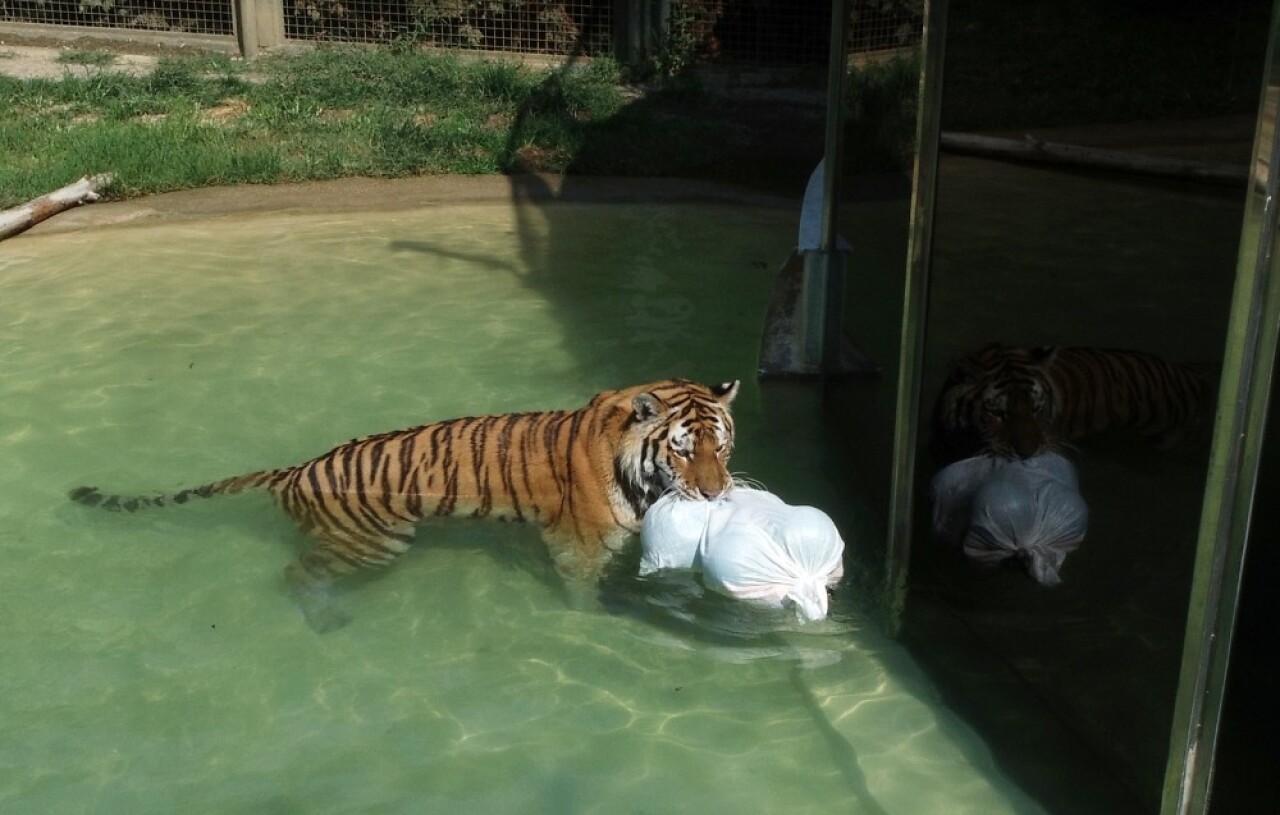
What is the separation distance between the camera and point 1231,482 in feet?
8.00

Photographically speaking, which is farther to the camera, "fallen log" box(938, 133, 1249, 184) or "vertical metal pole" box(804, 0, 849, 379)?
"vertical metal pole" box(804, 0, 849, 379)

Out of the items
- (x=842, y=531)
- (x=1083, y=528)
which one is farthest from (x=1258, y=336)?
(x=842, y=531)

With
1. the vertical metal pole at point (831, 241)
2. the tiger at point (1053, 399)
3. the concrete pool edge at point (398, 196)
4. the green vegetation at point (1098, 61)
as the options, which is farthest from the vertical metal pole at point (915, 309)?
the concrete pool edge at point (398, 196)

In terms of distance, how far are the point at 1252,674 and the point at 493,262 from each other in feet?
17.6

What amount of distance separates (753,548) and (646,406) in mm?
569

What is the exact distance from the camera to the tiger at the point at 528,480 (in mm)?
3902

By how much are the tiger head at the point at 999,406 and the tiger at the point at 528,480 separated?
64 cm

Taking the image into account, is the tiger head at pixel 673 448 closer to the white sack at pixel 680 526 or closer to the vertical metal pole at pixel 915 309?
the white sack at pixel 680 526

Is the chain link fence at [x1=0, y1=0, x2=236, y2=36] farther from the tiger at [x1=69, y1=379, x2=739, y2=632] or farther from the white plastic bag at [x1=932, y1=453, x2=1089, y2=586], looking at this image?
the white plastic bag at [x1=932, y1=453, x2=1089, y2=586]

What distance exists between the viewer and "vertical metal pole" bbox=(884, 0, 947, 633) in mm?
3381

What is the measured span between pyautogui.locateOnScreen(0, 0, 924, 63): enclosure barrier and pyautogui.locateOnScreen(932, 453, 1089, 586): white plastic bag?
8.24 m

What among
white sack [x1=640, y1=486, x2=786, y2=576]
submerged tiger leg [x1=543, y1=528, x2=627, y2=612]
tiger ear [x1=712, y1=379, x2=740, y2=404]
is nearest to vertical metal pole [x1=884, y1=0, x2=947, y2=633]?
white sack [x1=640, y1=486, x2=786, y2=576]

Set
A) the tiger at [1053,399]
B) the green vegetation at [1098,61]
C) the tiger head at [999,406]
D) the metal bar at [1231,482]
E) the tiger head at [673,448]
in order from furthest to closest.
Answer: the tiger head at [673,448] → the tiger head at [999,406] → the tiger at [1053,399] → the green vegetation at [1098,61] → the metal bar at [1231,482]

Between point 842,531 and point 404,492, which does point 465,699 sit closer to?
point 404,492
